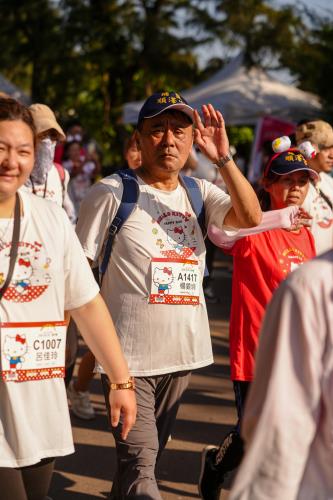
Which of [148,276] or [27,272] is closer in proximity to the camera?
[27,272]

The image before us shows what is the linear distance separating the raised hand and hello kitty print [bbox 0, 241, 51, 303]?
1199mm

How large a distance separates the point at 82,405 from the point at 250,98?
40.3ft

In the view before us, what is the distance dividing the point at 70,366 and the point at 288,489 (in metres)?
3.81

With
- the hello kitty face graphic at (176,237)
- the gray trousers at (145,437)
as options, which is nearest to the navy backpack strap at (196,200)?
the hello kitty face graphic at (176,237)

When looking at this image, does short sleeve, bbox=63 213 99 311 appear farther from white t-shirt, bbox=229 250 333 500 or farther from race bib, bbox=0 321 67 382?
white t-shirt, bbox=229 250 333 500

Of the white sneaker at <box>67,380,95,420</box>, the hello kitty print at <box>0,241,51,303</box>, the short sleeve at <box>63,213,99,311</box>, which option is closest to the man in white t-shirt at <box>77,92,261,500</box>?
the short sleeve at <box>63,213,99,311</box>

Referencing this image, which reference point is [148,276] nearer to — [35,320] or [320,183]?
[35,320]

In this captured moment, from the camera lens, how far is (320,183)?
6.38m

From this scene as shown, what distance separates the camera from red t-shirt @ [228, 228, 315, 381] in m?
4.67

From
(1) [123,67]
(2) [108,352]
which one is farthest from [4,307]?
(1) [123,67]

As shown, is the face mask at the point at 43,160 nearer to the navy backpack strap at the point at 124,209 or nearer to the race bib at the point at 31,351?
the navy backpack strap at the point at 124,209

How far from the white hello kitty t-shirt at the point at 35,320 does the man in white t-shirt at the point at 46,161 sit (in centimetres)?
276

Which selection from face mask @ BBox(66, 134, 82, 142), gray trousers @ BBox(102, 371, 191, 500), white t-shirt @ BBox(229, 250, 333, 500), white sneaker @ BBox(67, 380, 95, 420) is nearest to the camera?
white t-shirt @ BBox(229, 250, 333, 500)

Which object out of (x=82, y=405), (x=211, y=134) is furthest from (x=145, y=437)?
(x=82, y=405)
